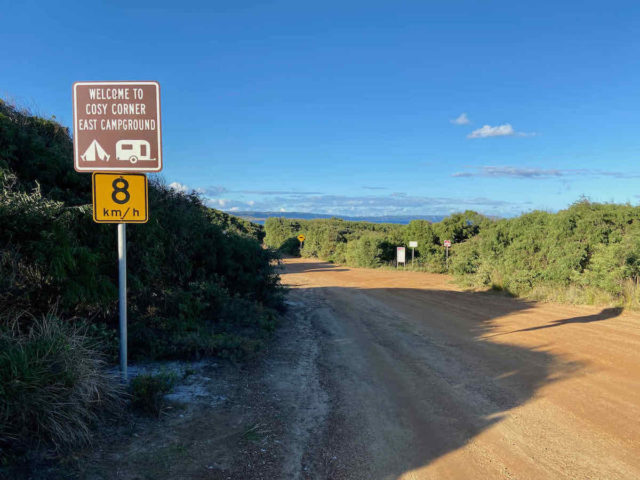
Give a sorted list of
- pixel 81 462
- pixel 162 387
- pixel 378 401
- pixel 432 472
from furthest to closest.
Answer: pixel 378 401
pixel 162 387
pixel 432 472
pixel 81 462

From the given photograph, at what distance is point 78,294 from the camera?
17.8 feet

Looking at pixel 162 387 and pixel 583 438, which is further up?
pixel 162 387

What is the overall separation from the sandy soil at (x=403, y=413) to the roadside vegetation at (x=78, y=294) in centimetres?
53

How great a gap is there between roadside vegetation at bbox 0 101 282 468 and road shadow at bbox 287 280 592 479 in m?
1.91

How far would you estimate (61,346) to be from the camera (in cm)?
399

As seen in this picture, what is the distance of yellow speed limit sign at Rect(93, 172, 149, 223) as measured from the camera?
16.2 feet

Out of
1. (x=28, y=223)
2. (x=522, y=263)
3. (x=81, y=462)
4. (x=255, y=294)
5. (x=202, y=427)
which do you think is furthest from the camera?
(x=522, y=263)

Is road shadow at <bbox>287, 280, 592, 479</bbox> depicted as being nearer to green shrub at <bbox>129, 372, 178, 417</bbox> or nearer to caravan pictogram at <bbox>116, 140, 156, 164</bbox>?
green shrub at <bbox>129, 372, 178, 417</bbox>

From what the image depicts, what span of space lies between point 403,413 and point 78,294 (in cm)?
432

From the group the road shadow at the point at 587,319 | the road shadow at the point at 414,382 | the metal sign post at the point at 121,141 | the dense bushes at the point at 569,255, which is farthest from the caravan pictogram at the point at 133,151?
the dense bushes at the point at 569,255

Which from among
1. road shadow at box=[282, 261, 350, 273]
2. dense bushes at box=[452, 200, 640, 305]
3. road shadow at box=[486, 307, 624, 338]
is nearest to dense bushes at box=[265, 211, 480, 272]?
road shadow at box=[282, 261, 350, 273]

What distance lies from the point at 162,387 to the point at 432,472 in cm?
291

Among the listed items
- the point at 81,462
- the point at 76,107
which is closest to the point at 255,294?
the point at 76,107

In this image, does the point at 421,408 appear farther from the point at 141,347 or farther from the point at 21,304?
the point at 21,304
